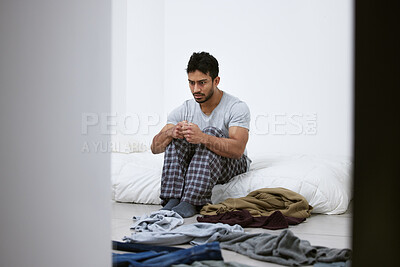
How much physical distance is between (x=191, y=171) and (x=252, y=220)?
51 centimetres

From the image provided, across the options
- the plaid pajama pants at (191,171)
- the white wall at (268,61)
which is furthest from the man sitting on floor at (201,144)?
the white wall at (268,61)

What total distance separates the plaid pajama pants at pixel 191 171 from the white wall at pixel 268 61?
4.82 feet

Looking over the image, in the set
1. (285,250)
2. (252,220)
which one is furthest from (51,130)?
(252,220)

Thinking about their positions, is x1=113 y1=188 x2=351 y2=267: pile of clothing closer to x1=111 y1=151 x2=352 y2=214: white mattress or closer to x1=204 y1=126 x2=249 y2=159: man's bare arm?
x1=111 y1=151 x2=352 y2=214: white mattress

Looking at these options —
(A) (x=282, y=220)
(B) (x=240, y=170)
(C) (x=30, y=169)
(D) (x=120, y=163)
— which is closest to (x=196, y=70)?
(B) (x=240, y=170)

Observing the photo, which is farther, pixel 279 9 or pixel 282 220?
pixel 279 9

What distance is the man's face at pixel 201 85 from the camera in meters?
2.53

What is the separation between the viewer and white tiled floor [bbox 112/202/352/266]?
142 cm

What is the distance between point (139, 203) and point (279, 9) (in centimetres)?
257

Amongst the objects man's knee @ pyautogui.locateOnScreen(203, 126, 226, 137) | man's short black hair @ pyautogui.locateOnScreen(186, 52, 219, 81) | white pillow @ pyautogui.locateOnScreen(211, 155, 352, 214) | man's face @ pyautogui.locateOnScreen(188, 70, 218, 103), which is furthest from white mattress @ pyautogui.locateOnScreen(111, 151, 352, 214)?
man's short black hair @ pyautogui.locateOnScreen(186, 52, 219, 81)

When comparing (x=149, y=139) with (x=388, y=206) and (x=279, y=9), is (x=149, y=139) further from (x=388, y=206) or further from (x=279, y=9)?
(x=388, y=206)

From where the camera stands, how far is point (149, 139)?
397 cm

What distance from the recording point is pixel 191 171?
A: 2.27 m

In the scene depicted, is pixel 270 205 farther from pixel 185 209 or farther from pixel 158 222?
pixel 158 222
